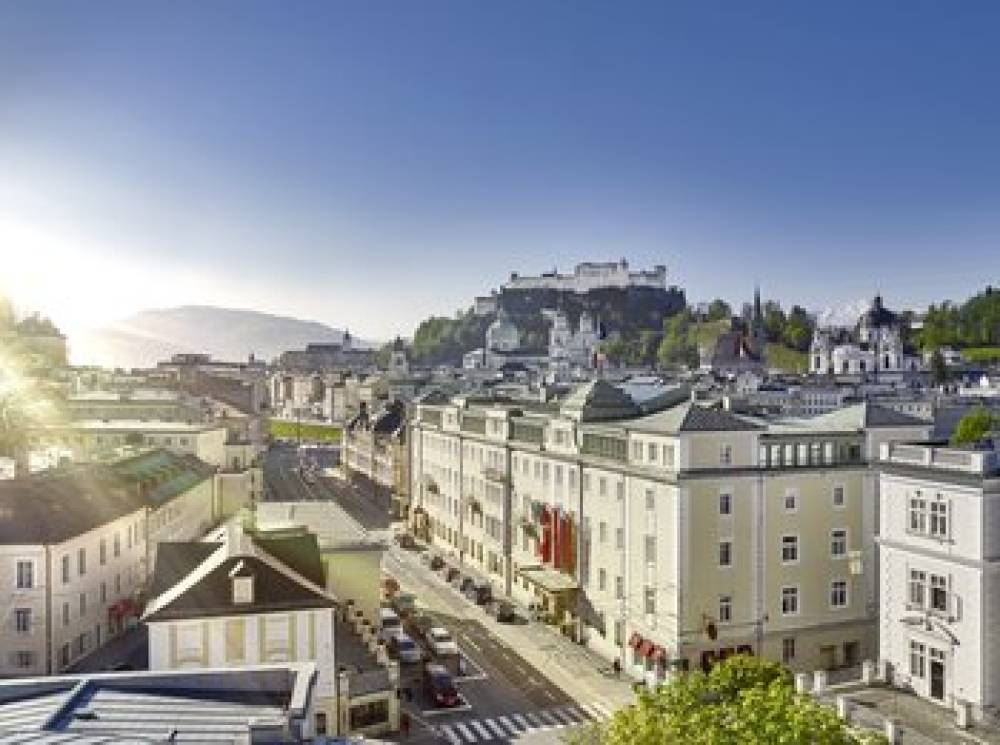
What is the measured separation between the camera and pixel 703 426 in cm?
5253

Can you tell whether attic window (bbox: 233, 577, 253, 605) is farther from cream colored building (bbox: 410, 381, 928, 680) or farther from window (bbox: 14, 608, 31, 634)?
cream colored building (bbox: 410, 381, 928, 680)

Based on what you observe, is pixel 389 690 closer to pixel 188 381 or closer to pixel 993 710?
pixel 993 710

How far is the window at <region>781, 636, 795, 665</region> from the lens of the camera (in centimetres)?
5481

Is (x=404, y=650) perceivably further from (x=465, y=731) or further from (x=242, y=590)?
(x=242, y=590)

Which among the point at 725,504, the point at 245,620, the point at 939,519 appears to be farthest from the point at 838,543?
the point at 245,620

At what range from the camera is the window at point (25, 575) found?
4469 centimetres

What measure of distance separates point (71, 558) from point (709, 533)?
30.9 meters

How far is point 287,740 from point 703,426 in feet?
120

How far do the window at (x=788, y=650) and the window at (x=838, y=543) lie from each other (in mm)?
5316

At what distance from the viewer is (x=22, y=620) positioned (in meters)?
44.6

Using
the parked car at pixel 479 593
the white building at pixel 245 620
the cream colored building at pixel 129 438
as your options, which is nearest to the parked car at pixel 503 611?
the parked car at pixel 479 593

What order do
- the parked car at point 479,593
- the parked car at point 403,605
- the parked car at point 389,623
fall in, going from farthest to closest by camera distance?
1. the parked car at point 479,593
2. the parked car at point 403,605
3. the parked car at point 389,623

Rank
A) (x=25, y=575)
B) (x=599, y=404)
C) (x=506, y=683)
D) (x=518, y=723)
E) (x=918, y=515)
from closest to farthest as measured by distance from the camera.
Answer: (x=25, y=575), (x=918, y=515), (x=518, y=723), (x=506, y=683), (x=599, y=404)

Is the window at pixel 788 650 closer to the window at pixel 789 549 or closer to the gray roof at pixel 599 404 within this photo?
the window at pixel 789 549
